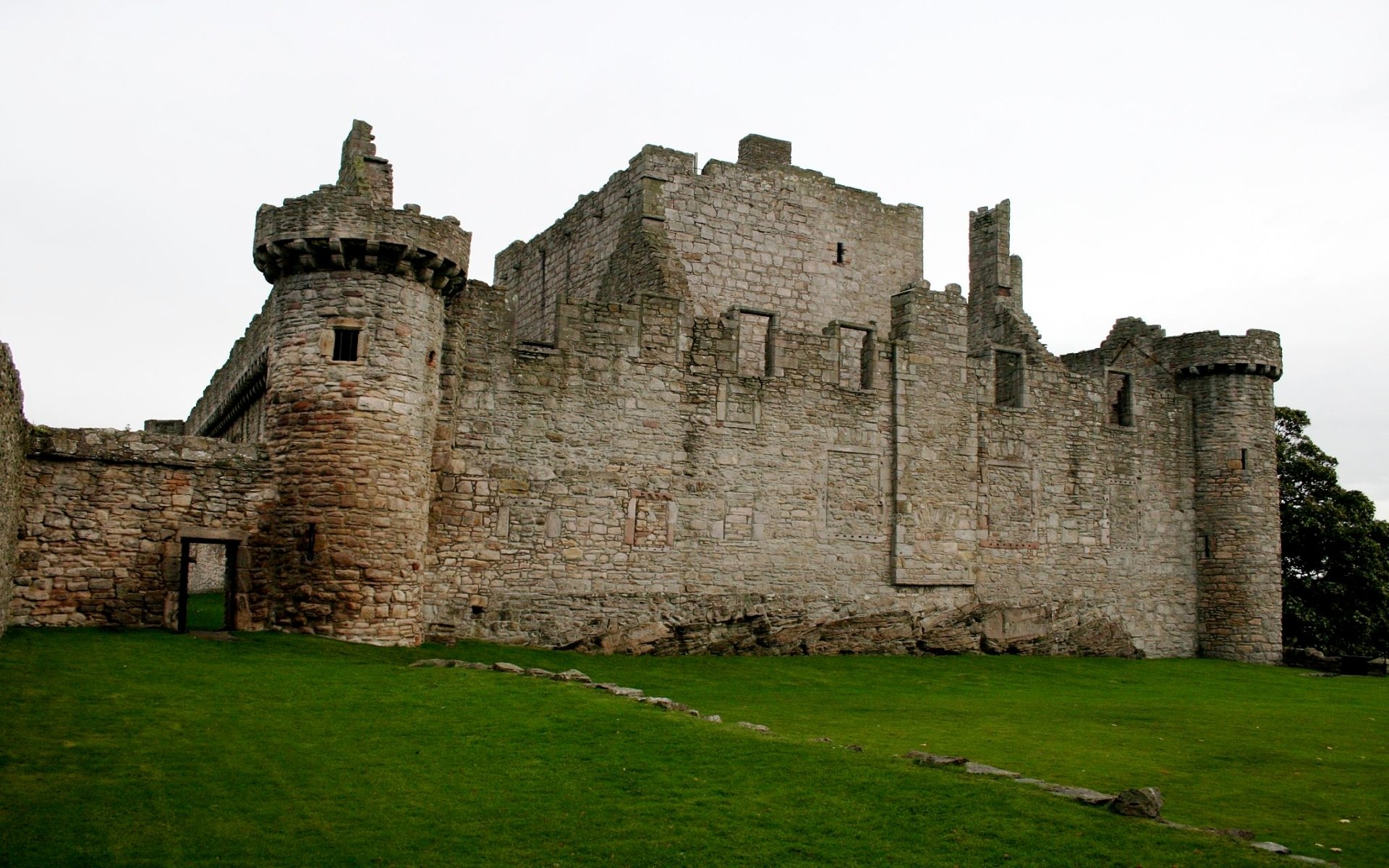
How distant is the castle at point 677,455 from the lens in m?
18.2

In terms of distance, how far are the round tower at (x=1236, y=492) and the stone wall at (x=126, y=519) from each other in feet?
73.0

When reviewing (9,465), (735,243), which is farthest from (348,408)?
(735,243)

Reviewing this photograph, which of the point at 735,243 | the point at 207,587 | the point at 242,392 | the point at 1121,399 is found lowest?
the point at 207,587

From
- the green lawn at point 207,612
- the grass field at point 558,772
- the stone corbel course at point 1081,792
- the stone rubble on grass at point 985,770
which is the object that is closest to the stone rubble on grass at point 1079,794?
the stone corbel course at point 1081,792

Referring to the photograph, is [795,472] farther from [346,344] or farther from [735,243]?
[346,344]

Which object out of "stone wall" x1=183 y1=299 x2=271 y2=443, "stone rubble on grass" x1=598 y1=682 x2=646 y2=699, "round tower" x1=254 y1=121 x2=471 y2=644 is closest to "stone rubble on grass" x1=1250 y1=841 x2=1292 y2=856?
"stone rubble on grass" x1=598 y1=682 x2=646 y2=699

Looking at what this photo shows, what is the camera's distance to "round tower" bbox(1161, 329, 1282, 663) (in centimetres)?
2952

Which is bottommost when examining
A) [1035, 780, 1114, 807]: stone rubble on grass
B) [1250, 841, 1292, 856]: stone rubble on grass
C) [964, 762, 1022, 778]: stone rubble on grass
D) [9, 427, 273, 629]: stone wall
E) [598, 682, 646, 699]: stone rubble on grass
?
[1250, 841, 1292, 856]: stone rubble on grass

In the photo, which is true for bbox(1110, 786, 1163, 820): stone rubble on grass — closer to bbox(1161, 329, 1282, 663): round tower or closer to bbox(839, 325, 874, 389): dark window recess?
bbox(839, 325, 874, 389): dark window recess

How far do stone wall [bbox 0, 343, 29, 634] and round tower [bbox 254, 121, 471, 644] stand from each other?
3.36 m

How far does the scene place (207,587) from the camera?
34.4 meters

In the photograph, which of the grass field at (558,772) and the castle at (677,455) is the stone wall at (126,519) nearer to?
the castle at (677,455)

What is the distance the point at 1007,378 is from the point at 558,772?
19.5 m

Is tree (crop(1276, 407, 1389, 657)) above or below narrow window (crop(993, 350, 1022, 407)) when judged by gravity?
below
